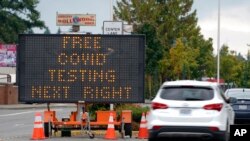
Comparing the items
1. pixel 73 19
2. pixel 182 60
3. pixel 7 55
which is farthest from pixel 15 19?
pixel 73 19

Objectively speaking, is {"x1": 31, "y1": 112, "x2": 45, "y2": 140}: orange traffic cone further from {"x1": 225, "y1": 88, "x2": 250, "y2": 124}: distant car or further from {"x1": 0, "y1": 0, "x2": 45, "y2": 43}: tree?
{"x1": 0, "y1": 0, "x2": 45, "y2": 43}: tree

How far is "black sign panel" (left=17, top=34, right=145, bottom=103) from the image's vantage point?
71.5 ft

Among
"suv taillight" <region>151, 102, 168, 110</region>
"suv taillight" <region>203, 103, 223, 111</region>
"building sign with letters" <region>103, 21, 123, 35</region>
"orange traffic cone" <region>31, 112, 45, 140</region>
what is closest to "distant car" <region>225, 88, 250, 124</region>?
"building sign with letters" <region>103, 21, 123, 35</region>

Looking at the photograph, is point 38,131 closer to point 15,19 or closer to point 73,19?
point 73,19

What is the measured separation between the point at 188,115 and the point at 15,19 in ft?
223

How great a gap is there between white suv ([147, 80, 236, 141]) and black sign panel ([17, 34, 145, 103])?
4444 millimetres

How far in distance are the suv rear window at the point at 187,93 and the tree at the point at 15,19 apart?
67212mm

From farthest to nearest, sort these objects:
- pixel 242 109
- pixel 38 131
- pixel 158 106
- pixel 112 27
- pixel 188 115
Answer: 1. pixel 242 109
2. pixel 112 27
3. pixel 38 131
4. pixel 158 106
5. pixel 188 115

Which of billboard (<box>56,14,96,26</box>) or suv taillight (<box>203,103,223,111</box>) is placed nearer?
suv taillight (<box>203,103,223,111</box>)

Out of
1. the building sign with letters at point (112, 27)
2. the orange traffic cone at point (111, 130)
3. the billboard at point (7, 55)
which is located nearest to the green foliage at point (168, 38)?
the billboard at point (7, 55)

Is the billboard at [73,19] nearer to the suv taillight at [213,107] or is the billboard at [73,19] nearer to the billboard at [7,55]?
the suv taillight at [213,107]

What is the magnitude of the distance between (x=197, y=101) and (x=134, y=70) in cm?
502

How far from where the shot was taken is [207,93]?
17.4 m

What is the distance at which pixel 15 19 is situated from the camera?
83.3 m
